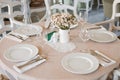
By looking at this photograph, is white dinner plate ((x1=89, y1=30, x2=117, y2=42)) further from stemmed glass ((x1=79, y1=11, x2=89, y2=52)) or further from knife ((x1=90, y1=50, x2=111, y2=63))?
knife ((x1=90, y1=50, x2=111, y2=63))

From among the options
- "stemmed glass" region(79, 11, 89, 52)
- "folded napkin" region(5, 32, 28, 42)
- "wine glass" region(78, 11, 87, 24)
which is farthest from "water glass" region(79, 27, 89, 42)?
"folded napkin" region(5, 32, 28, 42)

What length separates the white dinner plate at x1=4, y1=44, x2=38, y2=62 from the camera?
1.57 meters

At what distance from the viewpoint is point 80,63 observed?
60.4 inches

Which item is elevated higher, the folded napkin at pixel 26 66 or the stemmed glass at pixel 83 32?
the stemmed glass at pixel 83 32

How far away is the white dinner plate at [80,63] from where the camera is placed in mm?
1448

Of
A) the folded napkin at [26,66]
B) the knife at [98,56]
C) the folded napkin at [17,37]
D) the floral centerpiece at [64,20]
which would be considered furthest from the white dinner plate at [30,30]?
the knife at [98,56]

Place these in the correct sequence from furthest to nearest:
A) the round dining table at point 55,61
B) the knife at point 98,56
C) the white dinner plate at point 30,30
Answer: the white dinner plate at point 30,30 < the knife at point 98,56 < the round dining table at point 55,61

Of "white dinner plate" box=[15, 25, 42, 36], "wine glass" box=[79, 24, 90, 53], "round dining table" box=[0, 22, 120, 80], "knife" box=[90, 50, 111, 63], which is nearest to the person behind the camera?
"round dining table" box=[0, 22, 120, 80]

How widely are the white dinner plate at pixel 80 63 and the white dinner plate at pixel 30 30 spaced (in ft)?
1.61

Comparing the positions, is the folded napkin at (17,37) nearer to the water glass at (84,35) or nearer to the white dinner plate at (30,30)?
the white dinner plate at (30,30)

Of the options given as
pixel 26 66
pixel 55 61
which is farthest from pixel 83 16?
pixel 26 66

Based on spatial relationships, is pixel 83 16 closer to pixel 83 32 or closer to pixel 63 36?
pixel 83 32

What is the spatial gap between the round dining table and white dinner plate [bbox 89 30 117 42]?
40mm

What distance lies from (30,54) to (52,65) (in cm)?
22
